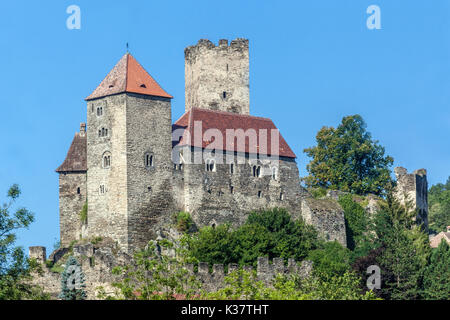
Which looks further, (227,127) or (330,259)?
(227,127)

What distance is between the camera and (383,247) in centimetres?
6988

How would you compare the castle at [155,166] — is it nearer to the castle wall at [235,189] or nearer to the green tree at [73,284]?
the castle wall at [235,189]

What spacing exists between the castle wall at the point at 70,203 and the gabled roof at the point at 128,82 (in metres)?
5.83

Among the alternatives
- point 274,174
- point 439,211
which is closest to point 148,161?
point 274,174

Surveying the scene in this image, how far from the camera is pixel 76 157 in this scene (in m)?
77.5

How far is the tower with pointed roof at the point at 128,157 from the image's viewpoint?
71562 mm

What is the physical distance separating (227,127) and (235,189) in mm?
4884

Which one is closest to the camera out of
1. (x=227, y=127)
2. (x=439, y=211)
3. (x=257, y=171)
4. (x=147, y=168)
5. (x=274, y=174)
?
(x=147, y=168)

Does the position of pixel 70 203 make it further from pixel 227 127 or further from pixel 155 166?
pixel 227 127

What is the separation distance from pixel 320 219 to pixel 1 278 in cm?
3689

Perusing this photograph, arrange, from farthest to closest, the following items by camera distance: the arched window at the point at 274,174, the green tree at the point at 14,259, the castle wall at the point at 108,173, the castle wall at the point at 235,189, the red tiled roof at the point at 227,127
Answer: the arched window at the point at 274,174, the red tiled roof at the point at 227,127, the castle wall at the point at 235,189, the castle wall at the point at 108,173, the green tree at the point at 14,259

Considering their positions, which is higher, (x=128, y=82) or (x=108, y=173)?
(x=128, y=82)

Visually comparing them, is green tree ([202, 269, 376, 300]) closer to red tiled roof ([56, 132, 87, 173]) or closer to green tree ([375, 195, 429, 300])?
green tree ([375, 195, 429, 300])

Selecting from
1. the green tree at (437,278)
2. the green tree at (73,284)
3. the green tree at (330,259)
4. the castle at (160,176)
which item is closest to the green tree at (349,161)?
the castle at (160,176)
